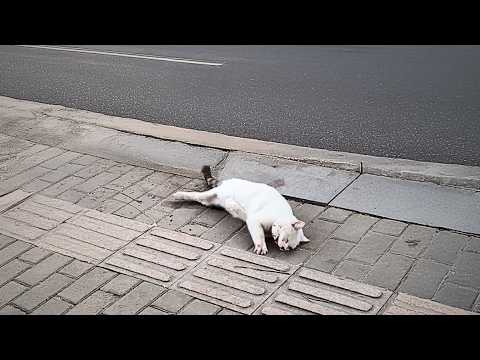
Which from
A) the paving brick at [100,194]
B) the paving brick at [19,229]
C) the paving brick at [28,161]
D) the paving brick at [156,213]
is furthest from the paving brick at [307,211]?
the paving brick at [28,161]

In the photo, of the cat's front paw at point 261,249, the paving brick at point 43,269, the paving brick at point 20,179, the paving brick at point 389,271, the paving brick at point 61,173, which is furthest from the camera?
the paving brick at point 61,173

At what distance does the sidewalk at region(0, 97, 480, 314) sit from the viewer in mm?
3498

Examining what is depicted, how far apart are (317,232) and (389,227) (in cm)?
56

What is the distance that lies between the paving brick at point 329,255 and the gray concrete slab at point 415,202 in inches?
21.4

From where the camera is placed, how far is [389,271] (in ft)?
12.2

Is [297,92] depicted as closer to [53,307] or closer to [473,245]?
[473,245]

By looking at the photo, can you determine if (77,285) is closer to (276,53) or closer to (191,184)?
(191,184)

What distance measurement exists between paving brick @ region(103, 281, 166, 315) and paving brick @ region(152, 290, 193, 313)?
5cm

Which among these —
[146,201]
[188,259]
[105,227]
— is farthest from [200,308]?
[146,201]

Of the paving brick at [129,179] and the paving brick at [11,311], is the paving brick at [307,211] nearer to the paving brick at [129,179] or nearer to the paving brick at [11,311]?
the paving brick at [129,179]

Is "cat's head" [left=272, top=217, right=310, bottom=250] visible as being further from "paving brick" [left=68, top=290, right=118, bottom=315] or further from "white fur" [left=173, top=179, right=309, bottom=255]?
"paving brick" [left=68, top=290, right=118, bottom=315]

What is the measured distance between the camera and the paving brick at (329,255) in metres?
3.84

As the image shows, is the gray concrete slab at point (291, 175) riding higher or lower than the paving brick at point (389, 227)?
higher

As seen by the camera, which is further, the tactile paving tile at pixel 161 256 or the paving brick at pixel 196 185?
the paving brick at pixel 196 185
